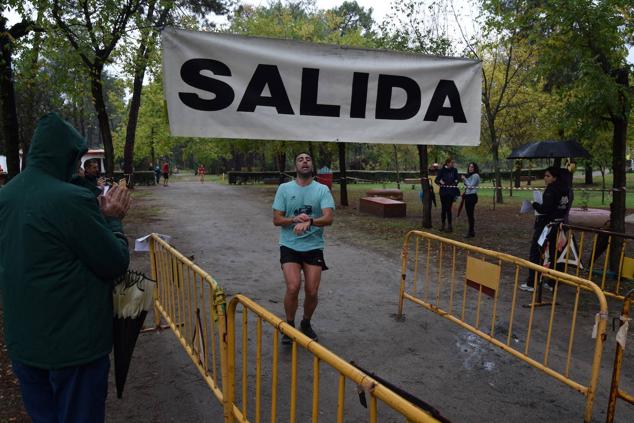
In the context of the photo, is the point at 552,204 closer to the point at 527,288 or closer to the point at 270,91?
the point at 527,288

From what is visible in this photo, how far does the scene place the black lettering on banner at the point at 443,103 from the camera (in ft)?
8.91

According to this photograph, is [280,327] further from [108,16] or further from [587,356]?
[108,16]

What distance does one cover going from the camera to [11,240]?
2.18 metres

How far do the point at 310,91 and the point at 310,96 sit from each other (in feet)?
0.08

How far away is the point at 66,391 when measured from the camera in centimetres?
228

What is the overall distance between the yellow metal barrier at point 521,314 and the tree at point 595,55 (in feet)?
9.05

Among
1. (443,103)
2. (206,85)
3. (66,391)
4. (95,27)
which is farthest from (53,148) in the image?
(95,27)

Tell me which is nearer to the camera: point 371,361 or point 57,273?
point 57,273

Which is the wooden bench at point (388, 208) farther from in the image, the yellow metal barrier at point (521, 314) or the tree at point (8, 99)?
the tree at point (8, 99)

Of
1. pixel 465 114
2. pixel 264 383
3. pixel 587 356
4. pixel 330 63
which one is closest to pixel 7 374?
pixel 264 383

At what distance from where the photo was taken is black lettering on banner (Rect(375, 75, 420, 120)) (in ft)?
8.45

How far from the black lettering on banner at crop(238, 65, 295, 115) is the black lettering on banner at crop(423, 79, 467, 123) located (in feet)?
2.82

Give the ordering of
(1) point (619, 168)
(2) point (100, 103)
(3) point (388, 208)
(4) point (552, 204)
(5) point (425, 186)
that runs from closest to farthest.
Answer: (4) point (552, 204) < (1) point (619, 168) < (2) point (100, 103) < (5) point (425, 186) < (3) point (388, 208)

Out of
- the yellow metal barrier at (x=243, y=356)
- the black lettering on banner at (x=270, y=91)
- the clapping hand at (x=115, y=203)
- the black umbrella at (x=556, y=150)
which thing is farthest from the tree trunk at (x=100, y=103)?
the black umbrella at (x=556, y=150)
